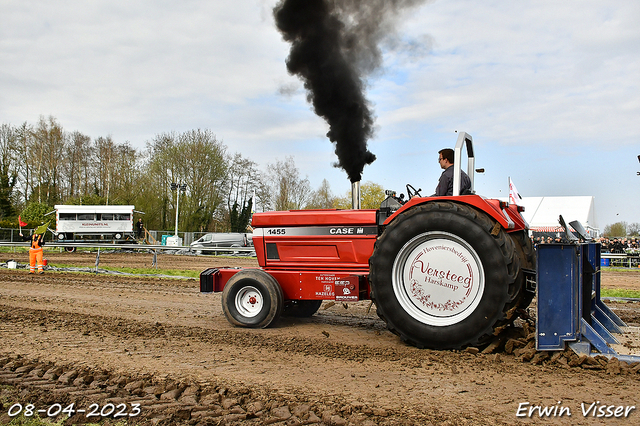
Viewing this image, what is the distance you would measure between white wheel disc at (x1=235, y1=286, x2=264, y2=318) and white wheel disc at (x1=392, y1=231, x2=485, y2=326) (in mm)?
1902

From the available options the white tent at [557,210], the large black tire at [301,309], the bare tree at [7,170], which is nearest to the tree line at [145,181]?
the bare tree at [7,170]

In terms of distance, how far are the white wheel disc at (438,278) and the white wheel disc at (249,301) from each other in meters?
1.90

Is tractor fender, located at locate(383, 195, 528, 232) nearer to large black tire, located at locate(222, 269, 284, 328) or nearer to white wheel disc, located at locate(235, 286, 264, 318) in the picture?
large black tire, located at locate(222, 269, 284, 328)

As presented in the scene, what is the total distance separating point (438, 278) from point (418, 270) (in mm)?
209

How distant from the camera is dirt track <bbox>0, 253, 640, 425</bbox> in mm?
3105

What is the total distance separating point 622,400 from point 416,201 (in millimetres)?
2387

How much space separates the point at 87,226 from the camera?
35.5 m

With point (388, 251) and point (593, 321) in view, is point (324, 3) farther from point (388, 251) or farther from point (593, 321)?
point (593, 321)

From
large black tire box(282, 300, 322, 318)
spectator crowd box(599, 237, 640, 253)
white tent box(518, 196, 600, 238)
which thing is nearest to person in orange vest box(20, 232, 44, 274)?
large black tire box(282, 300, 322, 318)

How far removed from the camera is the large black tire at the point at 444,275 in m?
4.32

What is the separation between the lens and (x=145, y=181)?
133ft

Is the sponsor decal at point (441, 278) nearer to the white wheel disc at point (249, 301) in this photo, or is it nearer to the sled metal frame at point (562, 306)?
the sled metal frame at point (562, 306)

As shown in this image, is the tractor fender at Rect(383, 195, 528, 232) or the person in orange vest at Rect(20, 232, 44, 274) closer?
the tractor fender at Rect(383, 195, 528, 232)

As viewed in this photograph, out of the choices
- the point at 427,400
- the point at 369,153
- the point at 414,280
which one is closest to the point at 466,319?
the point at 414,280
